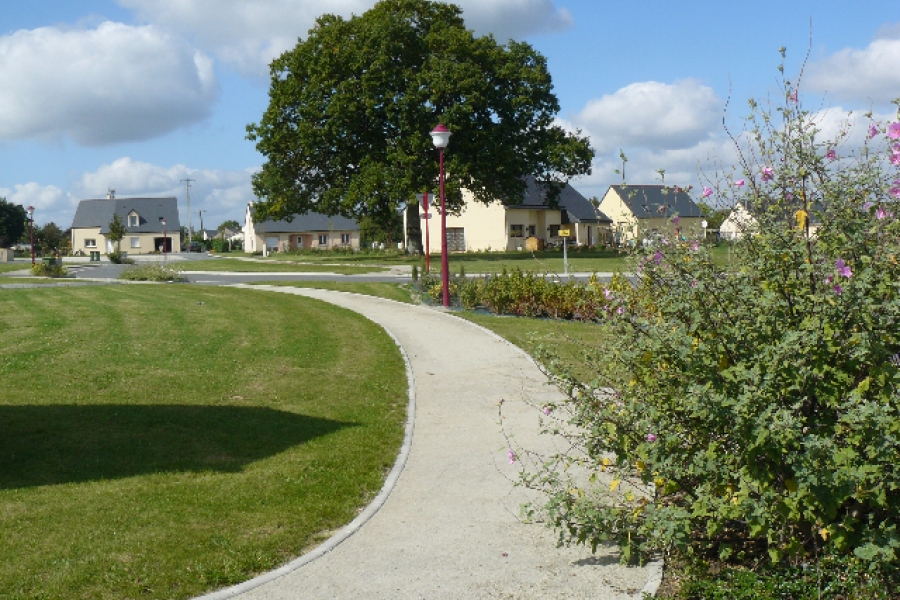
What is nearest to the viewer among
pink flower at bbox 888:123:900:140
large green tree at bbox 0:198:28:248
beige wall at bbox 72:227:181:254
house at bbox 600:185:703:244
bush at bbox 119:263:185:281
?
pink flower at bbox 888:123:900:140

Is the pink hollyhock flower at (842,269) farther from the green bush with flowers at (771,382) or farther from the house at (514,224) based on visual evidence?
the house at (514,224)

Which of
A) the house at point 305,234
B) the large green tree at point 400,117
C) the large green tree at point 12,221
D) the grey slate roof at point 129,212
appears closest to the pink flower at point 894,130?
the large green tree at point 400,117

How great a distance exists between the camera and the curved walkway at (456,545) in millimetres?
5074

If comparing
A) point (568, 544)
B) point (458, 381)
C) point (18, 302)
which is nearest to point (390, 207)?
point (18, 302)

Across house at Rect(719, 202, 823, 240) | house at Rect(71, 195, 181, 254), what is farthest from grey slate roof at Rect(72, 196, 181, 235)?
house at Rect(719, 202, 823, 240)

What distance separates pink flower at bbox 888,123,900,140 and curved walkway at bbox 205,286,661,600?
8.50 feet

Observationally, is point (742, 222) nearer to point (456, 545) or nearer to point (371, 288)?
point (456, 545)

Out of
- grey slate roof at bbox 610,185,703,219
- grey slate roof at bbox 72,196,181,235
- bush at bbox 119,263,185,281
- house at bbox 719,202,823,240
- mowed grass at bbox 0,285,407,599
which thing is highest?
grey slate roof at bbox 72,196,181,235

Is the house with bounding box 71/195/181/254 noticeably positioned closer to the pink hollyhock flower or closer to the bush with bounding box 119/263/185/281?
the bush with bounding box 119/263/185/281

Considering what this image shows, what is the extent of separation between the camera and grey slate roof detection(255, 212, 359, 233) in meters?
Answer: 91.9

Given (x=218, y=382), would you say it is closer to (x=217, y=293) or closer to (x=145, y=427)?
(x=145, y=427)

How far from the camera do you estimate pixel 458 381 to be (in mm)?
11727

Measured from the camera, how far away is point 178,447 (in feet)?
27.1

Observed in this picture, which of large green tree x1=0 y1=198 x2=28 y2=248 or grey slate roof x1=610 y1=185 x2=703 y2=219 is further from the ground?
large green tree x1=0 y1=198 x2=28 y2=248
